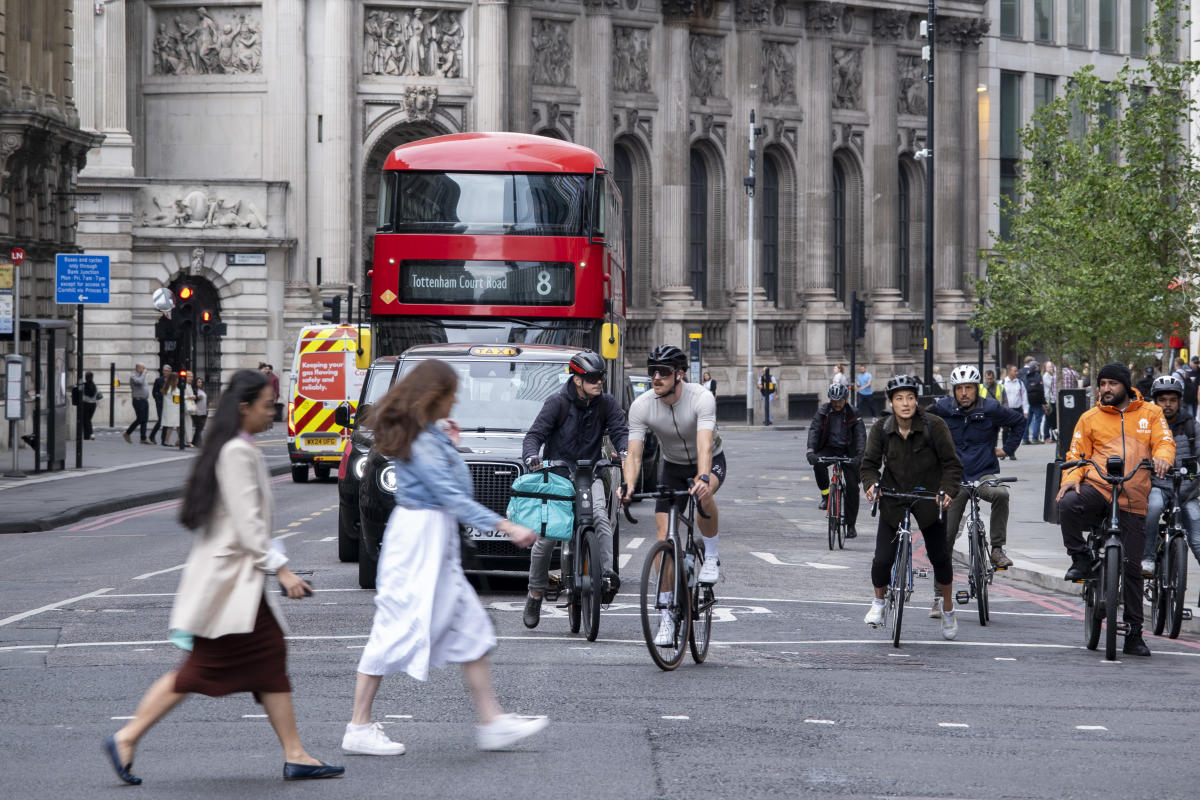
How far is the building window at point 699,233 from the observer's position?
66.2 m

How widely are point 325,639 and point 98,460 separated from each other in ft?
A: 79.6

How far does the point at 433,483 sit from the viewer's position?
27.0 ft

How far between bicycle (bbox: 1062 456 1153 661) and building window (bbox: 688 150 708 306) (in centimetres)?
5377

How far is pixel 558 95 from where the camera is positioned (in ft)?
198

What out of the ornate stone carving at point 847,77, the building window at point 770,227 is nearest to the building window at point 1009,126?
the ornate stone carving at point 847,77

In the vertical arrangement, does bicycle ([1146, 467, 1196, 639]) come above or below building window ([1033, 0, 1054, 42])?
below

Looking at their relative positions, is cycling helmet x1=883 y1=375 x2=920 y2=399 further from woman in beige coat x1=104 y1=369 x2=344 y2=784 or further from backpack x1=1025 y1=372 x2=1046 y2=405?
backpack x1=1025 y1=372 x2=1046 y2=405

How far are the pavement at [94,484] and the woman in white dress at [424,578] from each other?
35.6ft

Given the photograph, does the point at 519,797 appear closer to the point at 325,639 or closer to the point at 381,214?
the point at 325,639

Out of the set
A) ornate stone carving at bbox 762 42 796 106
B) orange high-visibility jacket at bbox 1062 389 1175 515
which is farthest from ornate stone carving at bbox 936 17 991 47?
orange high-visibility jacket at bbox 1062 389 1175 515

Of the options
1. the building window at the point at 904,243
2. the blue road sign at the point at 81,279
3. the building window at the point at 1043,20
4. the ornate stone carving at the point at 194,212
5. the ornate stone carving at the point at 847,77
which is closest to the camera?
the blue road sign at the point at 81,279

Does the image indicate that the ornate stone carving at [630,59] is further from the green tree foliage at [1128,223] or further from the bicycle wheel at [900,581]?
the bicycle wheel at [900,581]

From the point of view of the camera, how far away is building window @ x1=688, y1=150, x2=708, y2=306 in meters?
66.2

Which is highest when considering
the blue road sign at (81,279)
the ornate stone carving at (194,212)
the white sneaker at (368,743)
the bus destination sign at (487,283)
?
the ornate stone carving at (194,212)
